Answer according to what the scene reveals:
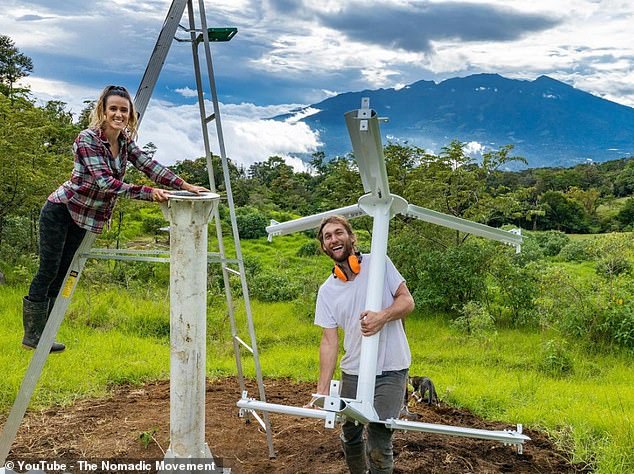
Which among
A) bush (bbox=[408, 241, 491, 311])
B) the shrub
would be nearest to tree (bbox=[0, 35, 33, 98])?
the shrub

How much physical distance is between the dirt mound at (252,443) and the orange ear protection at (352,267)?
145 centimetres

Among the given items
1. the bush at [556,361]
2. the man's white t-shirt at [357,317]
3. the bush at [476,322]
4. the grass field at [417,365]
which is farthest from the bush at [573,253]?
the man's white t-shirt at [357,317]

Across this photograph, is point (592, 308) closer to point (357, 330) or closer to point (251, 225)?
point (357, 330)

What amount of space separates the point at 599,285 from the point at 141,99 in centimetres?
675

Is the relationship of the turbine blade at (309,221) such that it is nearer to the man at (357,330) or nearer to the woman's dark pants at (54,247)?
the man at (357,330)

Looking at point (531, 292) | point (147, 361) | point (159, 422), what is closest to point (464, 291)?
point (531, 292)

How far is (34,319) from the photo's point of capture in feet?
10.1

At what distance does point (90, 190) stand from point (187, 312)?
34.2 inches

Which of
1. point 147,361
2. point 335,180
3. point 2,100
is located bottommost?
point 147,361

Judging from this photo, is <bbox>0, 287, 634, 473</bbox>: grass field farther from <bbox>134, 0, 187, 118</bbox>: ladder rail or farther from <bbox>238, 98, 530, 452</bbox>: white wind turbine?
<bbox>134, 0, 187, 118</bbox>: ladder rail

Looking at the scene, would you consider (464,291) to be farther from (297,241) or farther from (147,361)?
(297,241)

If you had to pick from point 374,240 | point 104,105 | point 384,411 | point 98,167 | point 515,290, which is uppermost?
point 104,105

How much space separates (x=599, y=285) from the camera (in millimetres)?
→ 7723

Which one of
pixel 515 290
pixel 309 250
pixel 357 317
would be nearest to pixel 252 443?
pixel 357 317
